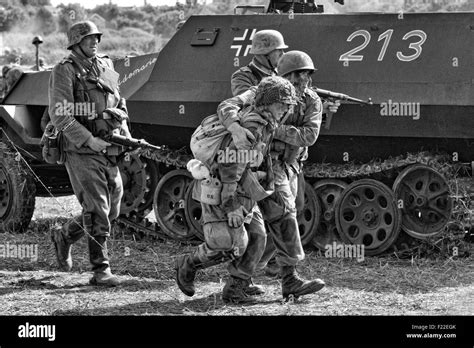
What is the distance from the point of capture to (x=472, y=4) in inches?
1489

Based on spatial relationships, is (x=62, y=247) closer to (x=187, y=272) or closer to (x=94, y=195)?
(x=94, y=195)

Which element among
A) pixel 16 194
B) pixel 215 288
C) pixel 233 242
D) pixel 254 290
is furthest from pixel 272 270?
pixel 16 194

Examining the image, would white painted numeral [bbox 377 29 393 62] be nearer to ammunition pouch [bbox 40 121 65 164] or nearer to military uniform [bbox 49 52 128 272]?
military uniform [bbox 49 52 128 272]

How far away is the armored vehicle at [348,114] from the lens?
10242 mm

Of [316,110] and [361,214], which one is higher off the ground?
[316,110]

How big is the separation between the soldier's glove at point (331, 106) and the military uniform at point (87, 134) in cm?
207

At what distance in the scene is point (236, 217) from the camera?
7871 millimetres

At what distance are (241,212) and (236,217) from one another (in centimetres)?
6

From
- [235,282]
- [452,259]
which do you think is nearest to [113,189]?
[235,282]

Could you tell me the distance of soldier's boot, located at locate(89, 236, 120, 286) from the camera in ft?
30.3

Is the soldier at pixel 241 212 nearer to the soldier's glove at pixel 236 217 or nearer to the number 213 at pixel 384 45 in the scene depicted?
the soldier's glove at pixel 236 217
